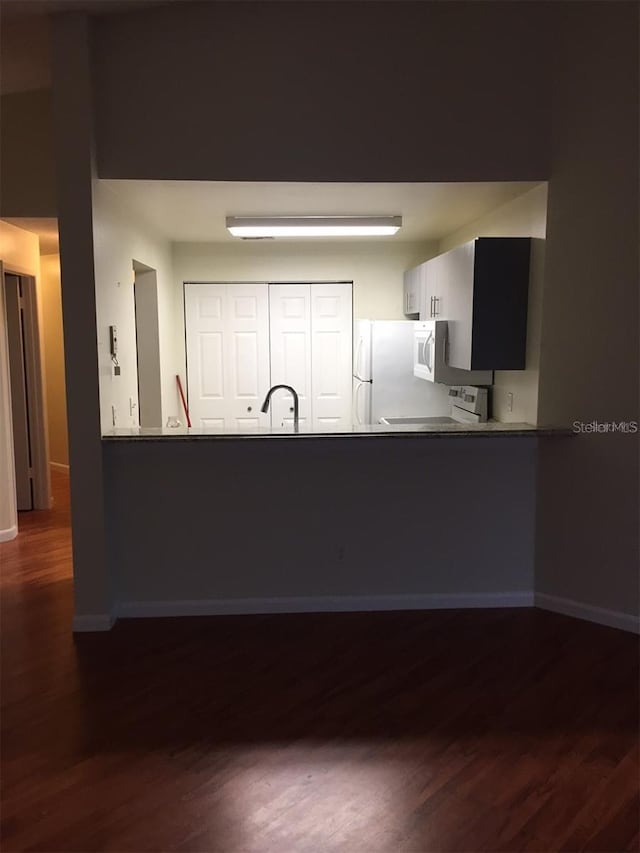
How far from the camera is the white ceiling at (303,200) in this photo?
324cm

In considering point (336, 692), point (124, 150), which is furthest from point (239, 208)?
point (336, 692)

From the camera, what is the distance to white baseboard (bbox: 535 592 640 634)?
314cm

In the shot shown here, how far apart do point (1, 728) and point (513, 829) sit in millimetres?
1889

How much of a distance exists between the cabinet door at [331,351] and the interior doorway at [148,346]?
55.5 inches

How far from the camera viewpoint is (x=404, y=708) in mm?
2508

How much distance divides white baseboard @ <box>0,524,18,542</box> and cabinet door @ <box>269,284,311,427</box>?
2250mm

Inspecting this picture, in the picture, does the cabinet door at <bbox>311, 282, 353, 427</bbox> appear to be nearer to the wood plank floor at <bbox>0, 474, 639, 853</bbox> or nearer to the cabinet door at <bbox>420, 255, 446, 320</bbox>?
the cabinet door at <bbox>420, 255, 446, 320</bbox>

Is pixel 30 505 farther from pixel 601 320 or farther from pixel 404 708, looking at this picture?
pixel 601 320

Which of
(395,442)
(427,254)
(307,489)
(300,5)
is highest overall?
(300,5)

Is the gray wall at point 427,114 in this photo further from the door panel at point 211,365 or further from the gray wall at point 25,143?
the door panel at point 211,365

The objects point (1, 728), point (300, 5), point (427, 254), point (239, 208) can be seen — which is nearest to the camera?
point (1, 728)

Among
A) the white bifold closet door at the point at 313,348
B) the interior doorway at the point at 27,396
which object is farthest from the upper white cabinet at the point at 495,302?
the interior doorway at the point at 27,396

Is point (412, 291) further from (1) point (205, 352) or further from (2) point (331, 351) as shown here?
(1) point (205, 352)

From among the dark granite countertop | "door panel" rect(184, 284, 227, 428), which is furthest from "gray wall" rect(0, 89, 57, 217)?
the dark granite countertop
